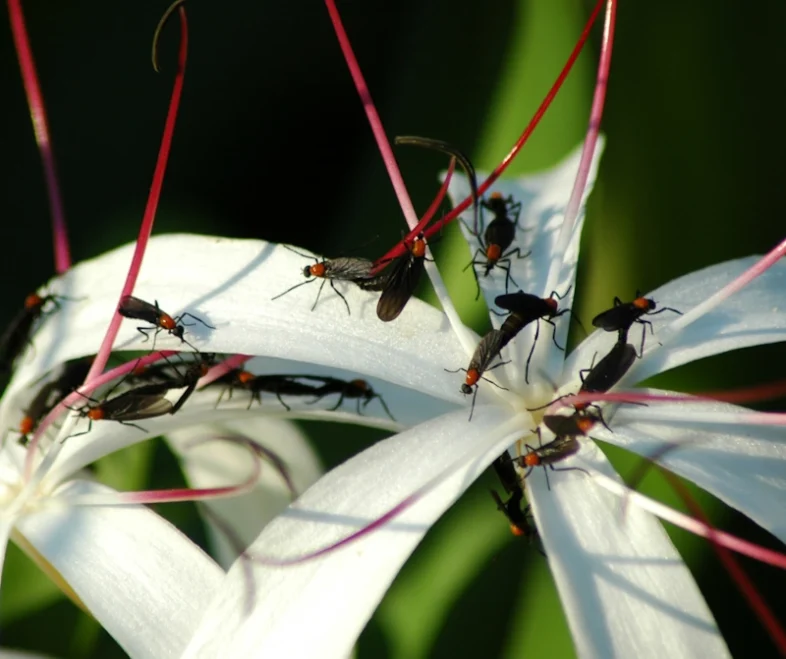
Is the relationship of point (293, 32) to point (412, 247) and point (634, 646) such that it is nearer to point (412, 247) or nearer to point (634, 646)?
point (412, 247)

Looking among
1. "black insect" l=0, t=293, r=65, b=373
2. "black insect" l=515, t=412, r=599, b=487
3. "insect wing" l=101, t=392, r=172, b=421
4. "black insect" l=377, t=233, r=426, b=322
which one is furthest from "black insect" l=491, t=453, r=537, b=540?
"black insect" l=0, t=293, r=65, b=373

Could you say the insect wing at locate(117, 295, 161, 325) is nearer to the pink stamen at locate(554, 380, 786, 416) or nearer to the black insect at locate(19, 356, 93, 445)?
the black insect at locate(19, 356, 93, 445)

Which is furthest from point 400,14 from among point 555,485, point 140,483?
point 555,485

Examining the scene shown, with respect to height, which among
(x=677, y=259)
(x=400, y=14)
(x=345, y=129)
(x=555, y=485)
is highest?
(x=400, y=14)

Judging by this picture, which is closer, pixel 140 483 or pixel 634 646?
pixel 634 646

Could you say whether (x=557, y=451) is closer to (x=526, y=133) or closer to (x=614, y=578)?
(x=614, y=578)

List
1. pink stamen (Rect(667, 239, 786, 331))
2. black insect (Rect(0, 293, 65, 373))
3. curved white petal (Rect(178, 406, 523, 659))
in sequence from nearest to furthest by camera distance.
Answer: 1. curved white petal (Rect(178, 406, 523, 659))
2. pink stamen (Rect(667, 239, 786, 331))
3. black insect (Rect(0, 293, 65, 373))

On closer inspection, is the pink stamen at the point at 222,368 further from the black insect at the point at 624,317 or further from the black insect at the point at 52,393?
the black insect at the point at 624,317
